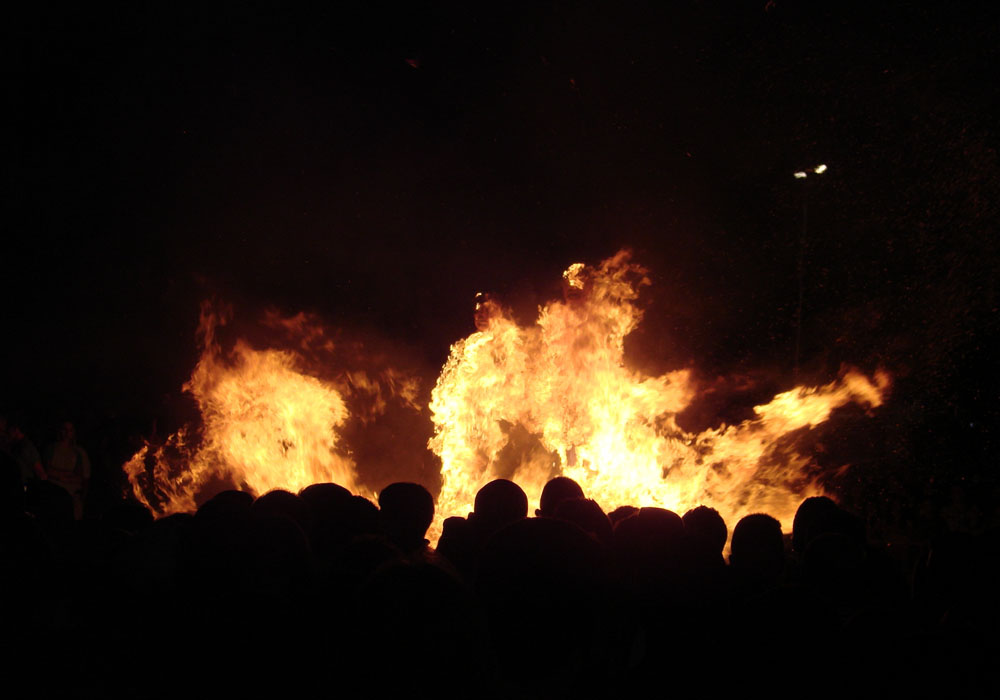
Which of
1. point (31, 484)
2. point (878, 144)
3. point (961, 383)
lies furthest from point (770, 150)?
point (31, 484)

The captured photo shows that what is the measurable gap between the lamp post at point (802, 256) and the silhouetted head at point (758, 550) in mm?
6971

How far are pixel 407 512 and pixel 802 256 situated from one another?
29.2 feet

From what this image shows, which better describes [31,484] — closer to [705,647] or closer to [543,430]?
[705,647]

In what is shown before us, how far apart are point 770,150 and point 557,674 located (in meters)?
8.72

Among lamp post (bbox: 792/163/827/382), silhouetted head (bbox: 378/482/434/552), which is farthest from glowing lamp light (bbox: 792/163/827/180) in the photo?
silhouetted head (bbox: 378/482/434/552)

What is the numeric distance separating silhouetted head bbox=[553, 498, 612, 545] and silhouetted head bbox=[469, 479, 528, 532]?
222 mm

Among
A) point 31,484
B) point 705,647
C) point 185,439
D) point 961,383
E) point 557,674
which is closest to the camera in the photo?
point 557,674

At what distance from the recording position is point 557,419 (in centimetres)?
862

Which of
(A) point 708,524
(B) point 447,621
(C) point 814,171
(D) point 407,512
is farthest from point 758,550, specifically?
(C) point 814,171

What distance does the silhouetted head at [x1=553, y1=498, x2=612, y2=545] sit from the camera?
9.67ft

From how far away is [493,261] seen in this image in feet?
36.5

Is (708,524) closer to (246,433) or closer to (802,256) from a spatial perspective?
(246,433)

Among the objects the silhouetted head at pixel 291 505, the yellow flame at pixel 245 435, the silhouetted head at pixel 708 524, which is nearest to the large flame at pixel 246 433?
the yellow flame at pixel 245 435

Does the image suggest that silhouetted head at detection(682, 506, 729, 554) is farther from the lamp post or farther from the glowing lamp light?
the glowing lamp light
